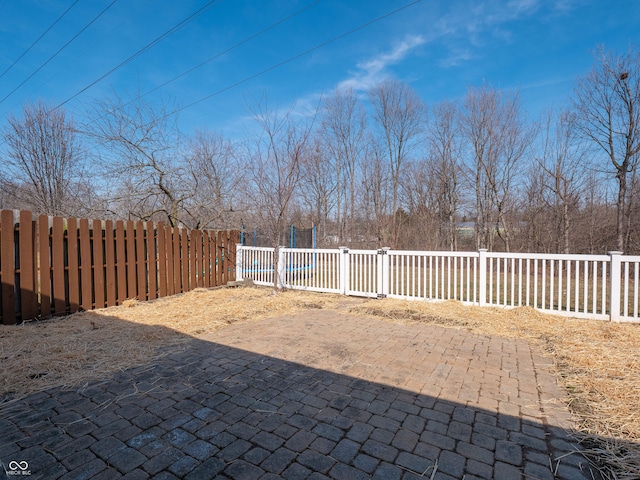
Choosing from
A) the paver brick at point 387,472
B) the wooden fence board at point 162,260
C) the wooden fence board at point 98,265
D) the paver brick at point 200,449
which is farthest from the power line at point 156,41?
the paver brick at point 387,472

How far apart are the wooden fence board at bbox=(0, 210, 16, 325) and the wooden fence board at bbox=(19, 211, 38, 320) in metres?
0.10

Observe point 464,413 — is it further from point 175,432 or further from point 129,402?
point 129,402

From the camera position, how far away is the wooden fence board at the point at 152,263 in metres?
6.58

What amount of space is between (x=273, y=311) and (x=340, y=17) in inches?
281

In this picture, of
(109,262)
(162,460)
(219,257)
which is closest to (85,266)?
(109,262)

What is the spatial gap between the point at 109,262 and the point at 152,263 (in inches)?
36.7

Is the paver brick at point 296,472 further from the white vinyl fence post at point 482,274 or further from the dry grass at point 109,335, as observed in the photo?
the white vinyl fence post at point 482,274

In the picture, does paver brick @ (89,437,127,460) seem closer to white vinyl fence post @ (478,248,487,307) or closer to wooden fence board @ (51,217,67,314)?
wooden fence board @ (51,217,67,314)

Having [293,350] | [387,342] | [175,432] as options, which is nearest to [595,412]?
[387,342]

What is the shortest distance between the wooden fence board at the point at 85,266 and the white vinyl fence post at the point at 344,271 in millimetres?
4930

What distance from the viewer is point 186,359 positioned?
3.49 meters

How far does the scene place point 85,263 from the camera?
214 inches

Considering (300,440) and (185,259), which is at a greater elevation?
(185,259)

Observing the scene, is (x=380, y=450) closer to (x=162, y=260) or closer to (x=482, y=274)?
(x=482, y=274)
